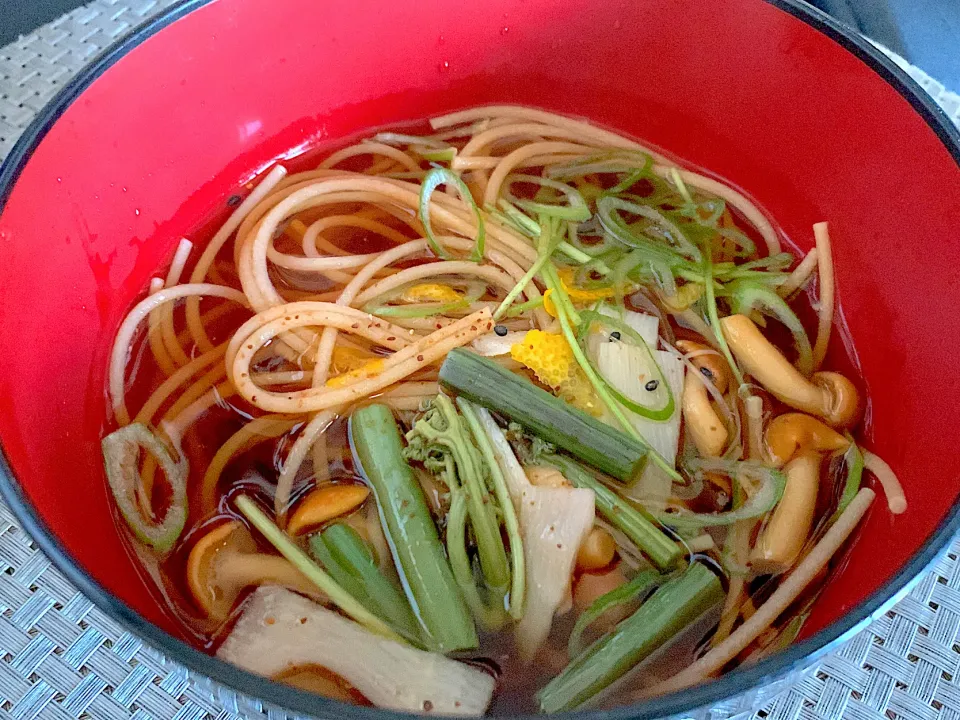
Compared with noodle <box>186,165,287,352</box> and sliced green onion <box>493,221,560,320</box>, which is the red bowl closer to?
noodle <box>186,165,287,352</box>

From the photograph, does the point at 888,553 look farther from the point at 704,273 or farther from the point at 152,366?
the point at 152,366

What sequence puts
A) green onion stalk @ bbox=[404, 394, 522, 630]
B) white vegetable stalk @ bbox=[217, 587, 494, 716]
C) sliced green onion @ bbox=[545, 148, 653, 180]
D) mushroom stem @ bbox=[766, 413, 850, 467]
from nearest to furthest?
white vegetable stalk @ bbox=[217, 587, 494, 716] → green onion stalk @ bbox=[404, 394, 522, 630] → mushroom stem @ bbox=[766, 413, 850, 467] → sliced green onion @ bbox=[545, 148, 653, 180]

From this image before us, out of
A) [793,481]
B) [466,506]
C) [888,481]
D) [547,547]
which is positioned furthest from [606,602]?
[888,481]

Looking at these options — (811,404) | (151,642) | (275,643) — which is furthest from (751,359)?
(151,642)

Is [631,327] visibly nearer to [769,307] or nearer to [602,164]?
[769,307]

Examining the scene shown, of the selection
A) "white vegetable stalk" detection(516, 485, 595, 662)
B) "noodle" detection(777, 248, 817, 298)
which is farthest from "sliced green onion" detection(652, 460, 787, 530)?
"noodle" detection(777, 248, 817, 298)

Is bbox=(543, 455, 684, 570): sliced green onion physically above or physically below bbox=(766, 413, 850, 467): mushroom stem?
below
